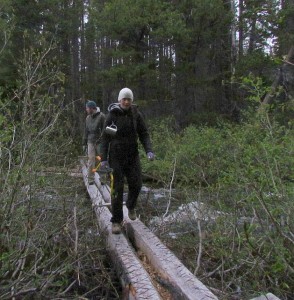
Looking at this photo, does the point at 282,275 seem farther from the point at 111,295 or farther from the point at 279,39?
the point at 279,39

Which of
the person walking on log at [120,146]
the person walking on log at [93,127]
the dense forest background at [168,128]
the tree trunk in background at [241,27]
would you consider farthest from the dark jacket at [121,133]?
the tree trunk in background at [241,27]

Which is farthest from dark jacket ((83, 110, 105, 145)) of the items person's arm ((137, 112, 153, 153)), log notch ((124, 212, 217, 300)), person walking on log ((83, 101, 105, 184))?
log notch ((124, 212, 217, 300))

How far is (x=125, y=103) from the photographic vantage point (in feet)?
18.7

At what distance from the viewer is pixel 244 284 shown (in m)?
4.79

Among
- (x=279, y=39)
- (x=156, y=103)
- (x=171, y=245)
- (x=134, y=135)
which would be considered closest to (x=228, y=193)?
(x=171, y=245)

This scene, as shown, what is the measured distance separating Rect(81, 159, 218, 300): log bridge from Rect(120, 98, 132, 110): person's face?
1.55 metres

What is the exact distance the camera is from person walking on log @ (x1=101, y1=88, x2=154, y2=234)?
5.71 meters

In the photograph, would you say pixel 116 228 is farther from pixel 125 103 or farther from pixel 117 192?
pixel 125 103

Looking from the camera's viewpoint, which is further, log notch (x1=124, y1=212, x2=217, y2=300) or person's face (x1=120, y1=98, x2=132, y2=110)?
person's face (x1=120, y1=98, x2=132, y2=110)

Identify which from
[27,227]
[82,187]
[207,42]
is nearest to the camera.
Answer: [27,227]

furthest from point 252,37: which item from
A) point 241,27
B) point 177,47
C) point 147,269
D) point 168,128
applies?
point 147,269

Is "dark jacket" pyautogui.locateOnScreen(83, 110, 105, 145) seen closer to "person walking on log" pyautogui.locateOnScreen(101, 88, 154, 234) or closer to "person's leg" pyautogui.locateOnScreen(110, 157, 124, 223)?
"person walking on log" pyautogui.locateOnScreen(101, 88, 154, 234)

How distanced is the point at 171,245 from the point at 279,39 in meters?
14.1

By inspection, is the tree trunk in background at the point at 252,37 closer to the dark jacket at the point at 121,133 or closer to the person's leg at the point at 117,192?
the dark jacket at the point at 121,133
